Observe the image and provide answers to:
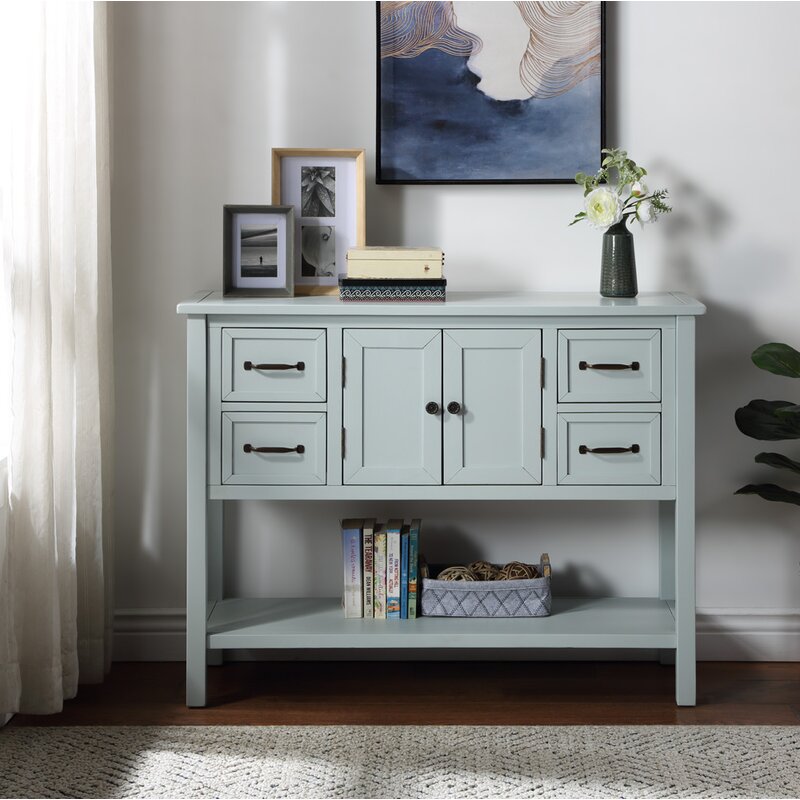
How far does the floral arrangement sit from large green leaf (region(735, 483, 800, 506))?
728 mm

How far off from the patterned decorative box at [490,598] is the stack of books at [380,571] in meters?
0.06

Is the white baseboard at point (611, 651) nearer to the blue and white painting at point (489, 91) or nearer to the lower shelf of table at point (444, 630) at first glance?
the lower shelf of table at point (444, 630)

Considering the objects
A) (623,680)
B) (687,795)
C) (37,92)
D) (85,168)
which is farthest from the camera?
(623,680)

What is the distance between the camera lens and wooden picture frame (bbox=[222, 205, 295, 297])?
2.55m

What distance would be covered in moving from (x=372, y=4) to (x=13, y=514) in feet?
5.12

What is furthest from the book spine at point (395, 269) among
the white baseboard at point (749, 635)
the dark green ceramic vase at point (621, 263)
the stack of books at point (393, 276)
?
the white baseboard at point (749, 635)

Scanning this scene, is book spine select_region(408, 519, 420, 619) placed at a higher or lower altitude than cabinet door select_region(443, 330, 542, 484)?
lower

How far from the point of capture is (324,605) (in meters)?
2.69

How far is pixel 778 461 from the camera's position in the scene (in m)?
2.59

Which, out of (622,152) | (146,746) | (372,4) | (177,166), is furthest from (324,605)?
(372,4)

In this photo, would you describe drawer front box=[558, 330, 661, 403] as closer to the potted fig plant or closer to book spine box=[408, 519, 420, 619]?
the potted fig plant

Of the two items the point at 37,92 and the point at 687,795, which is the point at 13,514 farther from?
the point at 687,795

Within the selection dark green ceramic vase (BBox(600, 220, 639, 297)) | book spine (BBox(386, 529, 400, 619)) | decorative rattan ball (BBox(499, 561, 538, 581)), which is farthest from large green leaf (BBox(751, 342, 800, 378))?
book spine (BBox(386, 529, 400, 619))

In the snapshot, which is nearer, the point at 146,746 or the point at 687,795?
the point at 687,795
